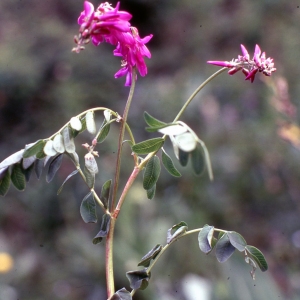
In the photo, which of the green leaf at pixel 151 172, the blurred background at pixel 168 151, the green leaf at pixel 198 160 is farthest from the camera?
the blurred background at pixel 168 151

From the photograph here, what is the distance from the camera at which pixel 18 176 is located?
0.56 meters

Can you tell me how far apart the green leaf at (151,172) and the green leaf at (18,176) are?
0.13 m

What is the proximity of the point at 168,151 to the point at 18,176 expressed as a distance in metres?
1.83

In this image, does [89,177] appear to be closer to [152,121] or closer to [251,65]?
[152,121]

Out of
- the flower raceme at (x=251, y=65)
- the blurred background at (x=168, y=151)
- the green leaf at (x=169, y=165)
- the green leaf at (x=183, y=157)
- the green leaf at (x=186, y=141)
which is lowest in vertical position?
the blurred background at (x=168, y=151)

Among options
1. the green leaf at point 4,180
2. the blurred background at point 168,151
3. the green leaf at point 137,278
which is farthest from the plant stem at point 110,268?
the blurred background at point 168,151

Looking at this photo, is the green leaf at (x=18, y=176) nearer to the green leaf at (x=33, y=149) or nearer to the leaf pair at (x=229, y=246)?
the green leaf at (x=33, y=149)

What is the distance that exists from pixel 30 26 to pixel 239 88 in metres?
1.46

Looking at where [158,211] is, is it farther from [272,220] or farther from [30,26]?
[30,26]

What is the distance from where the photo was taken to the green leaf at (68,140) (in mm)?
535

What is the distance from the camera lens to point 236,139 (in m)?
2.66

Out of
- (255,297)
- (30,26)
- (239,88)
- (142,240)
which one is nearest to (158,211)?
(142,240)

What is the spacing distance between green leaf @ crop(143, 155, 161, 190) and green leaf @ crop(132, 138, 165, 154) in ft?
0.09

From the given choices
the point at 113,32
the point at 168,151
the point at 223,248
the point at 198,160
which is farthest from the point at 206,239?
the point at 168,151
